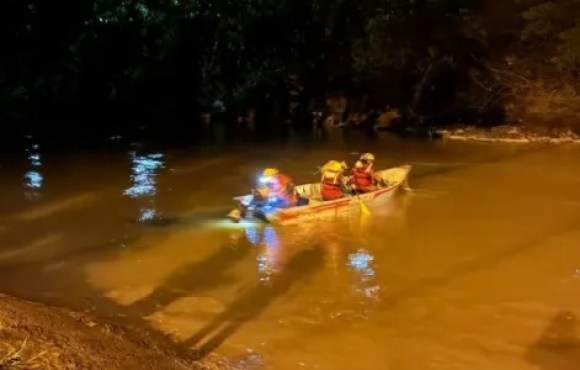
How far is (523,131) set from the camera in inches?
1189

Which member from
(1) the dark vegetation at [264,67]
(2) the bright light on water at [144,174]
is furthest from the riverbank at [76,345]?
(1) the dark vegetation at [264,67]

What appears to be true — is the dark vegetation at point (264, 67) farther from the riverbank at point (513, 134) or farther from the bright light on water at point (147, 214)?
the bright light on water at point (147, 214)

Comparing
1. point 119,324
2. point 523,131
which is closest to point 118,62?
point 523,131

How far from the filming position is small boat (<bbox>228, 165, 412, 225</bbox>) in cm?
1470

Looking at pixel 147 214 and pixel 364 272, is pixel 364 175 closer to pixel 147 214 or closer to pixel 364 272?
pixel 147 214

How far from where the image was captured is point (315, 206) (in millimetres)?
14992

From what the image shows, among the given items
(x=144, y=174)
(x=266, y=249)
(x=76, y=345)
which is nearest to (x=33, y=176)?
(x=144, y=174)

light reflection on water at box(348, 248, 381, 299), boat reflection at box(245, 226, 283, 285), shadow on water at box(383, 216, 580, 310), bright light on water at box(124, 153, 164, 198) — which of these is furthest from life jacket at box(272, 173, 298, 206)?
bright light on water at box(124, 153, 164, 198)

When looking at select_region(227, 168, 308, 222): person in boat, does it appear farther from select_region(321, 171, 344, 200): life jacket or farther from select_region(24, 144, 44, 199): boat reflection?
select_region(24, 144, 44, 199): boat reflection

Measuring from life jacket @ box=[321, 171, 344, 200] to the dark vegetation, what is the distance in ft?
53.3

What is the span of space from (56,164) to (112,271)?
14.0m

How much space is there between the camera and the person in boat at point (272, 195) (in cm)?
1491

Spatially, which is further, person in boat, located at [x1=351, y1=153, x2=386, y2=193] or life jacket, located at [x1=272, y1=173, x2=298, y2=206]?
person in boat, located at [x1=351, y1=153, x2=386, y2=193]

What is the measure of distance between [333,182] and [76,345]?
31.0 ft
